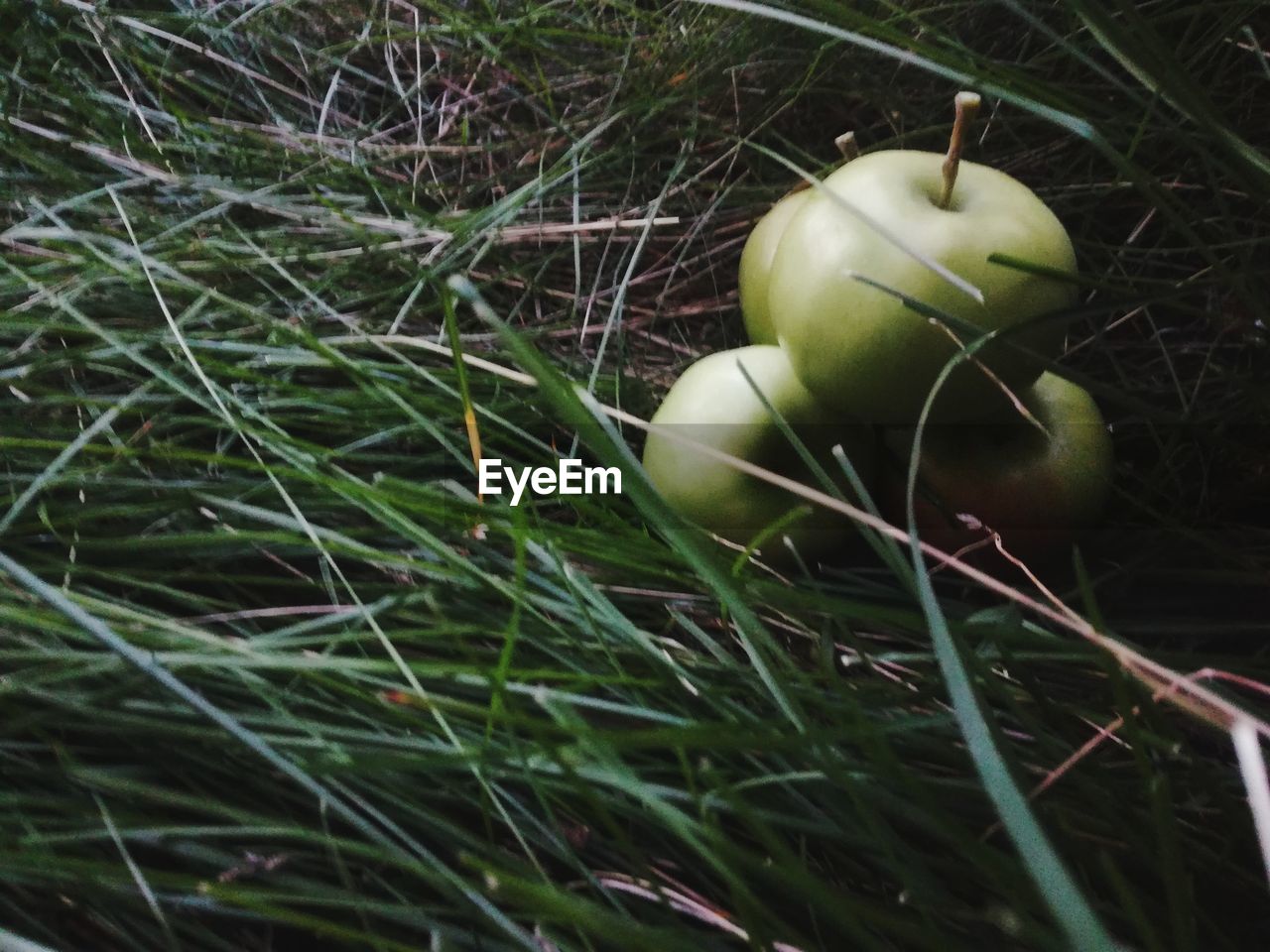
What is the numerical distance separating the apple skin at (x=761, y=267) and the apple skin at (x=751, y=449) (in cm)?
5

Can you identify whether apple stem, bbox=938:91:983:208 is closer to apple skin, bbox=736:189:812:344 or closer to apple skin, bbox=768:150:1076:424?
apple skin, bbox=768:150:1076:424

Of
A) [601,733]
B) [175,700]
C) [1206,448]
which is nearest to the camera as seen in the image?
[601,733]

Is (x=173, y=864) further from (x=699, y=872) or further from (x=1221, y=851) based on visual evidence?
(x=1221, y=851)

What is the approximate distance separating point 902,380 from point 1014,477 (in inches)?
4.4

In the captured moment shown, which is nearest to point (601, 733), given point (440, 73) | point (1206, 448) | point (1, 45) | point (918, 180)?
point (918, 180)

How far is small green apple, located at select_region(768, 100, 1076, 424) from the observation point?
16.2 inches

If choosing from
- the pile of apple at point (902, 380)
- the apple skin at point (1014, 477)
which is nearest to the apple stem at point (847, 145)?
the pile of apple at point (902, 380)

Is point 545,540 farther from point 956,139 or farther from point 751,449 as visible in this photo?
point 956,139

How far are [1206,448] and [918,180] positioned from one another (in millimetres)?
277

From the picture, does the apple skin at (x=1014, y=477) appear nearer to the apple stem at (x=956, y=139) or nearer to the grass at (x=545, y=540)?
the grass at (x=545, y=540)

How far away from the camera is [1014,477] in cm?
49

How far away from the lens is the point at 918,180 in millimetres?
448

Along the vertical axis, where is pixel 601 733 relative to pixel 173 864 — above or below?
above

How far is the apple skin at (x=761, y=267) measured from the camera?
548 mm
